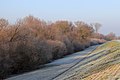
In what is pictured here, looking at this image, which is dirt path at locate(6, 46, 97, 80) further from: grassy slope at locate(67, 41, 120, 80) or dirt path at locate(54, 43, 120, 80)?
grassy slope at locate(67, 41, 120, 80)

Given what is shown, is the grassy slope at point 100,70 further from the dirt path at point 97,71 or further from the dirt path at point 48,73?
the dirt path at point 48,73

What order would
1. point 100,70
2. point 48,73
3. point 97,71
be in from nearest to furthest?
1. point 97,71
2. point 100,70
3. point 48,73

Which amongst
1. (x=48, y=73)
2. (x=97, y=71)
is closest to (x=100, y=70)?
→ (x=97, y=71)

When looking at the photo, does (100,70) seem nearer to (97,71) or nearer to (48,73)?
(97,71)

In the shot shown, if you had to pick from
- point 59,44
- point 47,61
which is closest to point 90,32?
point 59,44

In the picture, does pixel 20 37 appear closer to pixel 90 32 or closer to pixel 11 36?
pixel 11 36

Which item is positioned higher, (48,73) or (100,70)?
(48,73)

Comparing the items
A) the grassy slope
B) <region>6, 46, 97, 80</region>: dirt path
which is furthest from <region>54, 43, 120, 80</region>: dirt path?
<region>6, 46, 97, 80</region>: dirt path

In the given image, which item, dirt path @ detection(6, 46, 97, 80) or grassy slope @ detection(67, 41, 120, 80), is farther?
dirt path @ detection(6, 46, 97, 80)

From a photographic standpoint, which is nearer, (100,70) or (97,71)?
(97,71)

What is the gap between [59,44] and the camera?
5941cm

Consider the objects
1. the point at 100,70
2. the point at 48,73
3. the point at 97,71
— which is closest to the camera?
the point at 97,71

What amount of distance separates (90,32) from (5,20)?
72.5 meters

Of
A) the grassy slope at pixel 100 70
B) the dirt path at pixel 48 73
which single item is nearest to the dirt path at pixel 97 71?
the grassy slope at pixel 100 70
